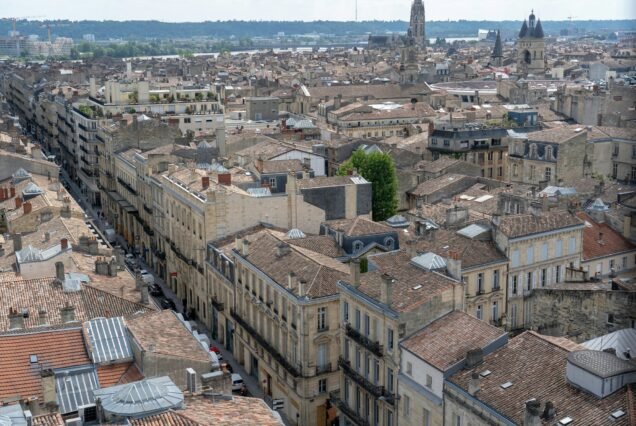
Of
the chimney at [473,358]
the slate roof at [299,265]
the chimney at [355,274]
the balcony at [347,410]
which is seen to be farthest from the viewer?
the slate roof at [299,265]

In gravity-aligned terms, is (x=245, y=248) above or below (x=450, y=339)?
below

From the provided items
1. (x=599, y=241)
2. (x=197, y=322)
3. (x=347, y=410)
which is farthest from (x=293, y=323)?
(x=599, y=241)

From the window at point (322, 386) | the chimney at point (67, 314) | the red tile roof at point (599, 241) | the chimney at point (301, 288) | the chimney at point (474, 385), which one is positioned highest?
the chimney at point (67, 314)

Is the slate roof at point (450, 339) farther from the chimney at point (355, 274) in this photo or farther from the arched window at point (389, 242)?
the arched window at point (389, 242)

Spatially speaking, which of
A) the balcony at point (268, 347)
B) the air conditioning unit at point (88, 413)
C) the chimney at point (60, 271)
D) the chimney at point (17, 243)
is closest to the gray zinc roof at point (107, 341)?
the air conditioning unit at point (88, 413)

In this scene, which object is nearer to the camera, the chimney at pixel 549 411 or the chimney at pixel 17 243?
the chimney at pixel 549 411

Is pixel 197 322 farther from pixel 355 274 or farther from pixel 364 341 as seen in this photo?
pixel 364 341

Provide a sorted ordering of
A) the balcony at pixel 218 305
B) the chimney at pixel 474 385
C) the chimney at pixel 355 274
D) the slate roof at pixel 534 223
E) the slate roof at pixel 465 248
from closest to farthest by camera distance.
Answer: the chimney at pixel 474 385 → the chimney at pixel 355 274 → the slate roof at pixel 465 248 → the slate roof at pixel 534 223 → the balcony at pixel 218 305
